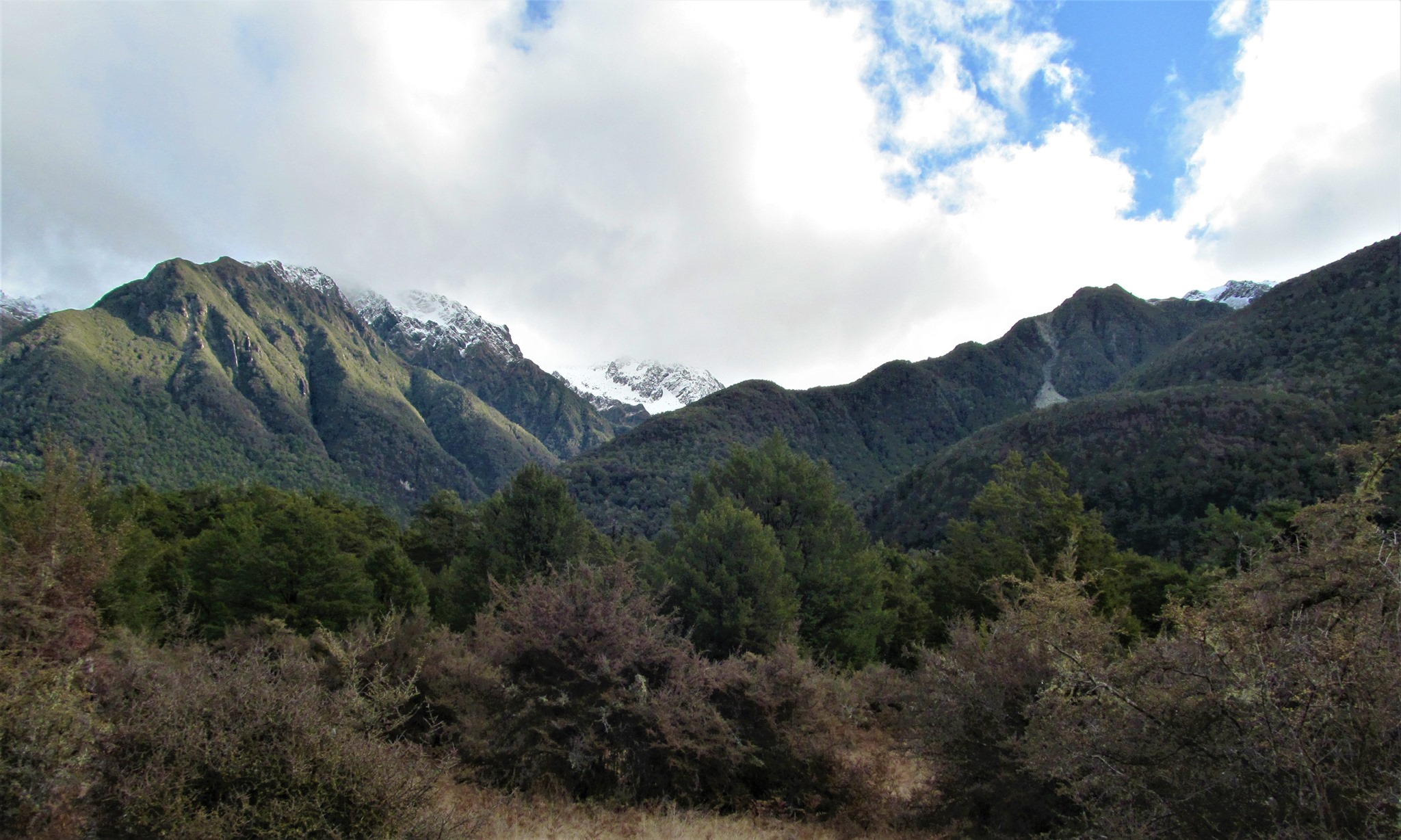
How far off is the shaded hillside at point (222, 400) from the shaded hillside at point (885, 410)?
18.4m

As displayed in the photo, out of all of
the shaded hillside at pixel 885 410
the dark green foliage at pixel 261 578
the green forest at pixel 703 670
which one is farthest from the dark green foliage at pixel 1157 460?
the dark green foliage at pixel 261 578

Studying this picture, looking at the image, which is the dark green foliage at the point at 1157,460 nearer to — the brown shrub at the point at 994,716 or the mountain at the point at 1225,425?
the mountain at the point at 1225,425

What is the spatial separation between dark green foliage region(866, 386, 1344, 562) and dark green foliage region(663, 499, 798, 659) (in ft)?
145

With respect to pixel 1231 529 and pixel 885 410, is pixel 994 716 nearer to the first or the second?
pixel 1231 529

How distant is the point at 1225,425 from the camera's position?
211 ft

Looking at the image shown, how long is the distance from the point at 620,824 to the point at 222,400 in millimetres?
156004

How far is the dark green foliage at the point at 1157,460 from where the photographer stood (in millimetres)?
55688

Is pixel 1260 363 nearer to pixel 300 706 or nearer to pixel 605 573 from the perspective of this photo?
pixel 605 573

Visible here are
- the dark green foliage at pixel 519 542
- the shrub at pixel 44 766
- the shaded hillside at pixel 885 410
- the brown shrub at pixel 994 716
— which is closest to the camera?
the shrub at pixel 44 766

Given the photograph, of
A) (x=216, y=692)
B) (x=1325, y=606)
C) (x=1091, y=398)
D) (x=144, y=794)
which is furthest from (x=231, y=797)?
(x=1091, y=398)

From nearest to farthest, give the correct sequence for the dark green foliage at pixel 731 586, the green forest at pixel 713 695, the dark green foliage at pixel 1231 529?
the green forest at pixel 713 695 < the dark green foliage at pixel 731 586 < the dark green foliage at pixel 1231 529

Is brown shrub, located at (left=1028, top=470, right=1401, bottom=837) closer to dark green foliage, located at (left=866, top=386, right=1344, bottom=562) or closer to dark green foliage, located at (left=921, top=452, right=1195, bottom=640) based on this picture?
dark green foliage, located at (left=921, top=452, right=1195, bottom=640)

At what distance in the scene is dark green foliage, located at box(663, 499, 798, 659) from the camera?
1764cm

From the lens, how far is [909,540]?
76625 mm
